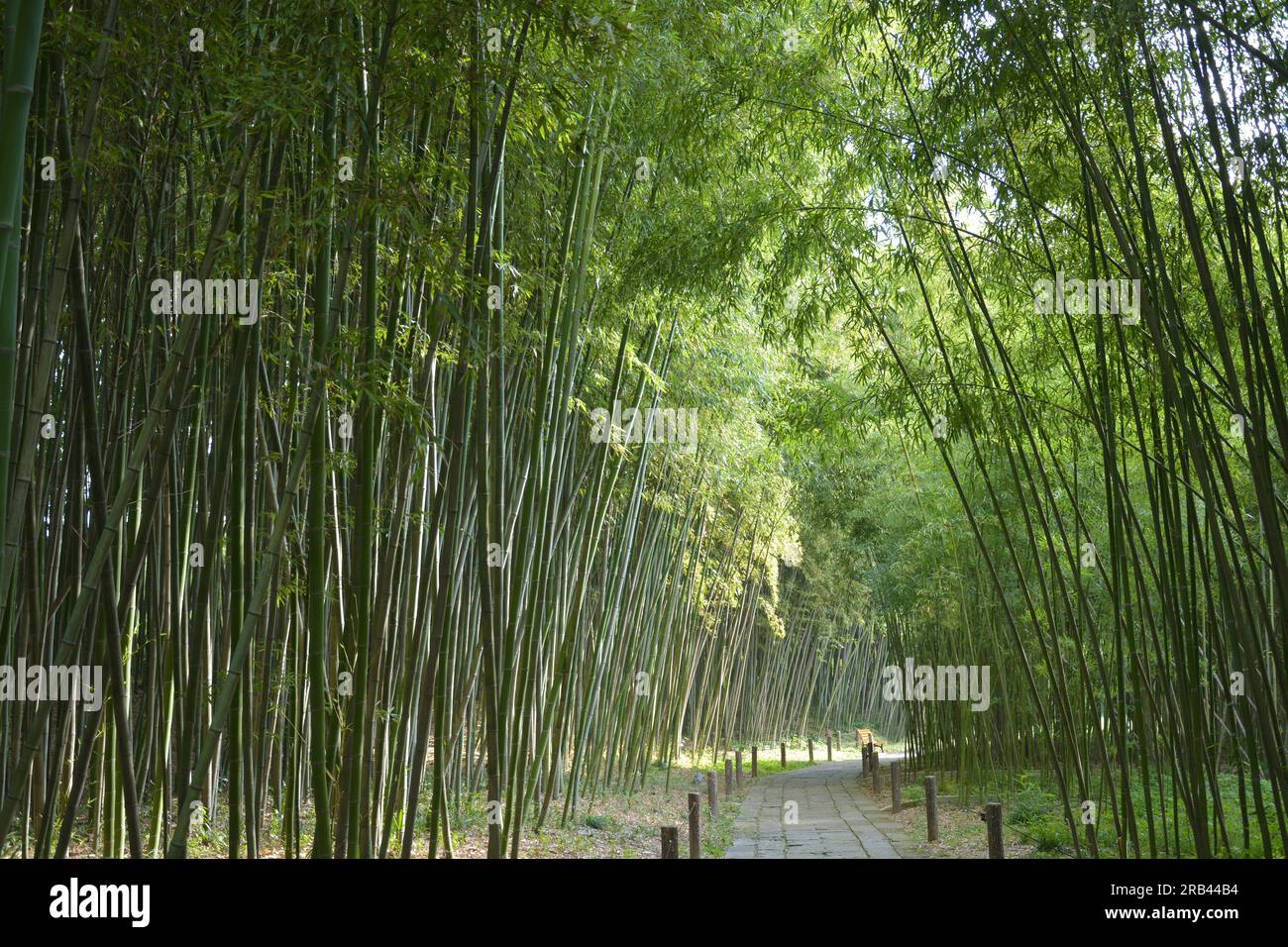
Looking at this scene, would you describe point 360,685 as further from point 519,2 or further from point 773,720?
point 773,720

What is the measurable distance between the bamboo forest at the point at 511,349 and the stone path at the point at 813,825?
0.31 feet

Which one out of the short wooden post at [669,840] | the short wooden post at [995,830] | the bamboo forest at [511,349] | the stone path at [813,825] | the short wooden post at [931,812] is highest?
the bamboo forest at [511,349]

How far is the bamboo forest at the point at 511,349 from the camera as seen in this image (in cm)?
271

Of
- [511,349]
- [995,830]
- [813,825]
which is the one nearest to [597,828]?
[813,825]

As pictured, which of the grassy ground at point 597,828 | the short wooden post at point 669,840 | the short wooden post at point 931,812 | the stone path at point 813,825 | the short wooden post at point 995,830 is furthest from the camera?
the short wooden post at point 931,812

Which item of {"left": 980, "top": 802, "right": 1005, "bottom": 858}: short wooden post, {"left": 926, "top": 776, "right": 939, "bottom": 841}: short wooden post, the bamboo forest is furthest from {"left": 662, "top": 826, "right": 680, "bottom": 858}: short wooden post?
{"left": 926, "top": 776, "right": 939, "bottom": 841}: short wooden post

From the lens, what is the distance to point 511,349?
4.40 m

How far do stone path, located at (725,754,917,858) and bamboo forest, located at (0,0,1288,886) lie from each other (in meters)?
0.09

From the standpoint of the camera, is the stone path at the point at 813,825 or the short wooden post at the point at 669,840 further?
the stone path at the point at 813,825

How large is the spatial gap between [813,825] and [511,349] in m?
4.87

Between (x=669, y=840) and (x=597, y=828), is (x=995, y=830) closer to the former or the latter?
(x=669, y=840)

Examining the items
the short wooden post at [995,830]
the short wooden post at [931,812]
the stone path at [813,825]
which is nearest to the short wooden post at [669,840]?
the short wooden post at [995,830]

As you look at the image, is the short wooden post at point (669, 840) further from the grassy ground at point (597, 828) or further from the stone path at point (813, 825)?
the stone path at point (813, 825)

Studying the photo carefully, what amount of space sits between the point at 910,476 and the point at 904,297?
386 centimetres
